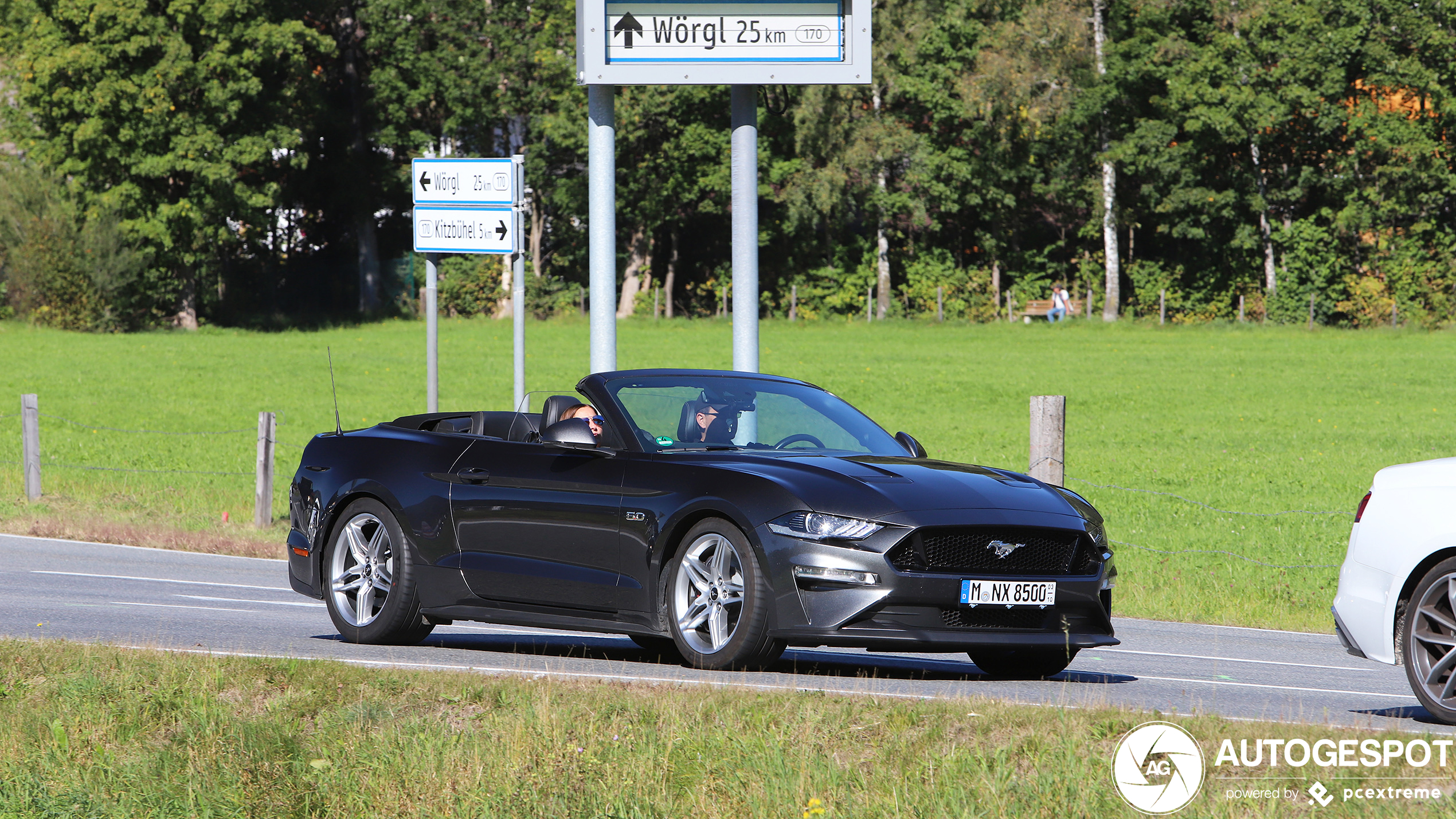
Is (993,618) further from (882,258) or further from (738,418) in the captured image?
(882,258)

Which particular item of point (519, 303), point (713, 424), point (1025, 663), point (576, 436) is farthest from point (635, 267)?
point (1025, 663)

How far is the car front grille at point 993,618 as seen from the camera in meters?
7.92

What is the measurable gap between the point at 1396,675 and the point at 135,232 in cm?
5691

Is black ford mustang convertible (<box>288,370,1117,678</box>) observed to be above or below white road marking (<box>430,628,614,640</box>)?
above

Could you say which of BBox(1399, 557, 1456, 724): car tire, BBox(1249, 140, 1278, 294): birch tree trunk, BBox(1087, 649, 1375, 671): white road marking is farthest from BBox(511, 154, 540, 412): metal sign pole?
BBox(1249, 140, 1278, 294): birch tree trunk

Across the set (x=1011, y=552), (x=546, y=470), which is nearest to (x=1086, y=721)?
(x=1011, y=552)

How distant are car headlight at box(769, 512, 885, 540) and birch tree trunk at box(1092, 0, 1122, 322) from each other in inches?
2290

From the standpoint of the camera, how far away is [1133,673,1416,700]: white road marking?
9.05 metres

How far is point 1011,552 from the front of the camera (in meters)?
8.04

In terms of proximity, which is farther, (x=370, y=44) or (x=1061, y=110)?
(x=370, y=44)

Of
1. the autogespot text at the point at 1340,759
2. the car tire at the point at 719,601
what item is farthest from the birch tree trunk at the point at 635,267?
the autogespot text at the point at 1340,759

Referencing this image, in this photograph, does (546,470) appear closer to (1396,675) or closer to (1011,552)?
(1011,552)

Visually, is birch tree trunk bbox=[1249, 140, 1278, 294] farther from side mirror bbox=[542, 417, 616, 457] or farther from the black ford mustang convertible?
side mirror bbox=[542, 417, 616, 457]

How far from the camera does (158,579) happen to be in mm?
14578
